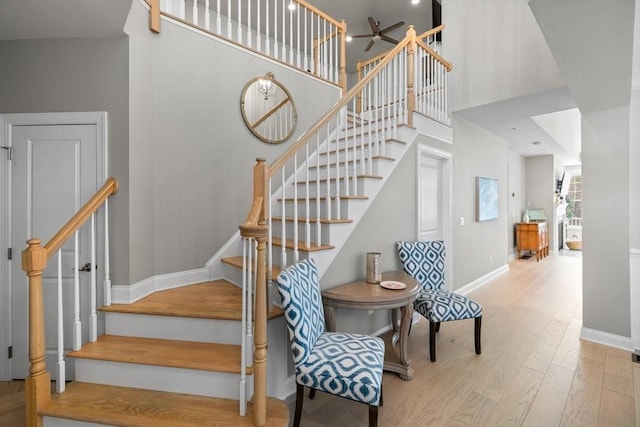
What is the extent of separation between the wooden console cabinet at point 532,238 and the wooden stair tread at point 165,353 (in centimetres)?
790

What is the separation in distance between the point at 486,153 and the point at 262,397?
17.2 feet

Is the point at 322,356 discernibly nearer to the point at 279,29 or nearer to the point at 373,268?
the point at 373,268

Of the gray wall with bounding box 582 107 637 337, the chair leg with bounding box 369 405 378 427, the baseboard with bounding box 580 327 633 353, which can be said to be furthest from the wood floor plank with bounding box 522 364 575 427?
the chair leg with bounding box 369 405 378 427

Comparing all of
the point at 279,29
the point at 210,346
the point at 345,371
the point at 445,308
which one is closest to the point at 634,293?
the point at 445,308

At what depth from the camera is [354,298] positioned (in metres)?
2.22

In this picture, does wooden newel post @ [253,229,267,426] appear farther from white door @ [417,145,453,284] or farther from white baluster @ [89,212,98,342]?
white door @ [417,145,453,284]

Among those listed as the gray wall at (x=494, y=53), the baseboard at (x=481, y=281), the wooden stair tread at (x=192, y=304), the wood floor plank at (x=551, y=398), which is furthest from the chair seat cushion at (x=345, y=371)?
the gray wall at (x=494, y=53)

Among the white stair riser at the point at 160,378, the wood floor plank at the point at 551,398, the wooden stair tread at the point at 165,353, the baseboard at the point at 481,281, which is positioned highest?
the wooden stair tread at the point at 165,353

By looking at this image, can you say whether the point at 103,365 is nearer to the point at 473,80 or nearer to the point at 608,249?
the point at 608,249

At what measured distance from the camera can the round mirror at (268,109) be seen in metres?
3.33

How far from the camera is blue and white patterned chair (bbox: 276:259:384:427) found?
1.66m

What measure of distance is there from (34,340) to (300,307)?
4.92ft

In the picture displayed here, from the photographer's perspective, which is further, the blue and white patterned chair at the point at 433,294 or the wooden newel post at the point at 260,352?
the blue and white patterned chair at the point at 433,294

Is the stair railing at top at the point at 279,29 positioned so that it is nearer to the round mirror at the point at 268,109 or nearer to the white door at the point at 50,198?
the round mirror at the point at 268,109
